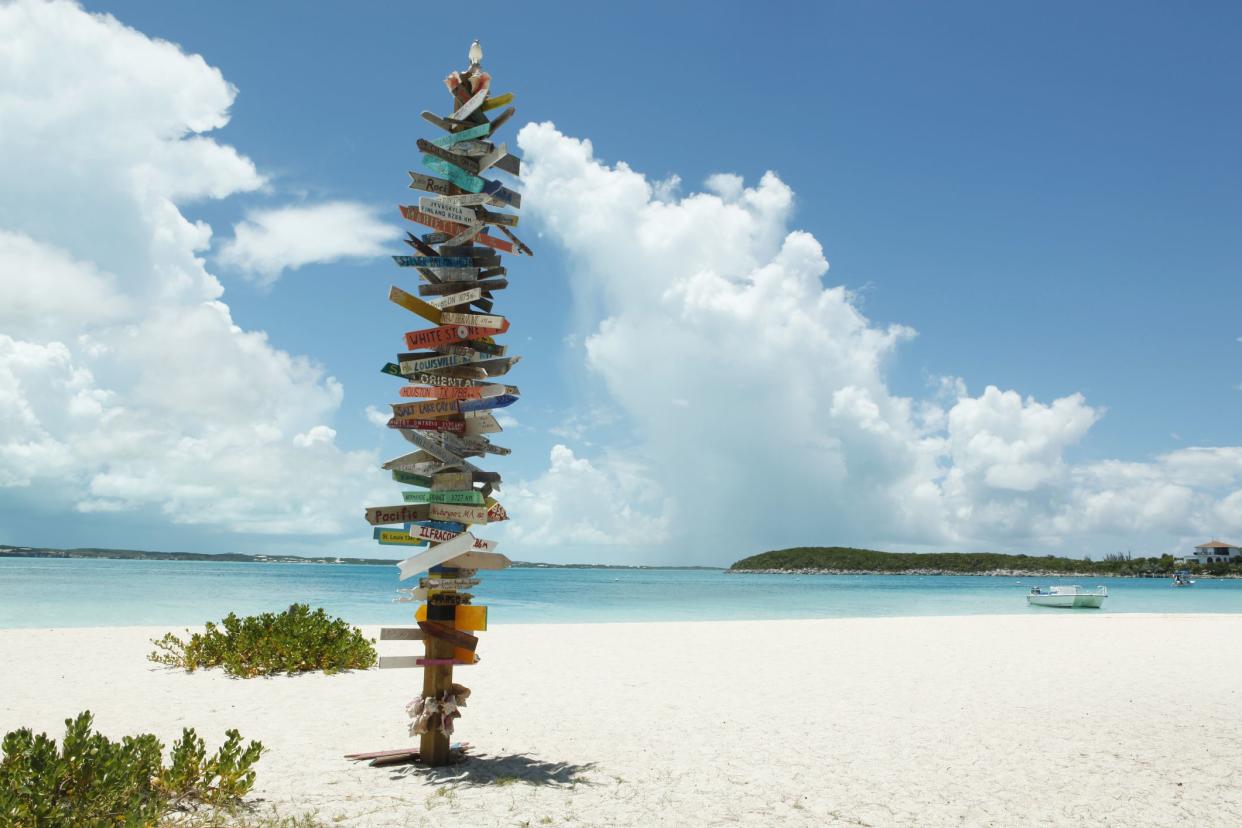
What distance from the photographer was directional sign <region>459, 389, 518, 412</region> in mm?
7531

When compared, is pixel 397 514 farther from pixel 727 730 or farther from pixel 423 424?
pixel 727 730

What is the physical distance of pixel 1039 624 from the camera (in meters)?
28.9

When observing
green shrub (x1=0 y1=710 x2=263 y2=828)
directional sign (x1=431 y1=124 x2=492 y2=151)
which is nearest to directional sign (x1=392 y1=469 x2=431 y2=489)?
green shrub (x1=0 y1=710 x2=263 y2=828)

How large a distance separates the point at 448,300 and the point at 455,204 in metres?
0.94

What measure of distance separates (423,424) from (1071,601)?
49.4m

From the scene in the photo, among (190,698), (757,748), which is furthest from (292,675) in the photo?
(757,748)

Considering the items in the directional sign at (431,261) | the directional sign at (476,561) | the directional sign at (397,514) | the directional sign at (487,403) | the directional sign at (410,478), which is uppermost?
the directional sign at (431,261)

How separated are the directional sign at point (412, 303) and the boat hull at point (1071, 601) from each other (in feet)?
161

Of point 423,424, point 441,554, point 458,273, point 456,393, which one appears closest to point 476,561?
point 441,554

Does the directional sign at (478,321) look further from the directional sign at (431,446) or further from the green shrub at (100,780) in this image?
the green shrub at (100,780)

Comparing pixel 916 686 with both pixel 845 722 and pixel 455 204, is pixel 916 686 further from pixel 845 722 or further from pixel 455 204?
pixel 455 204

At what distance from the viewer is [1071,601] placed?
152ft

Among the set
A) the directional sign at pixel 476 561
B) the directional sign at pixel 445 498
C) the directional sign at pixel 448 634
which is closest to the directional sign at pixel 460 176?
the directional sign at pixel 445 498

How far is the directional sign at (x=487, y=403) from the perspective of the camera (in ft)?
24.7
